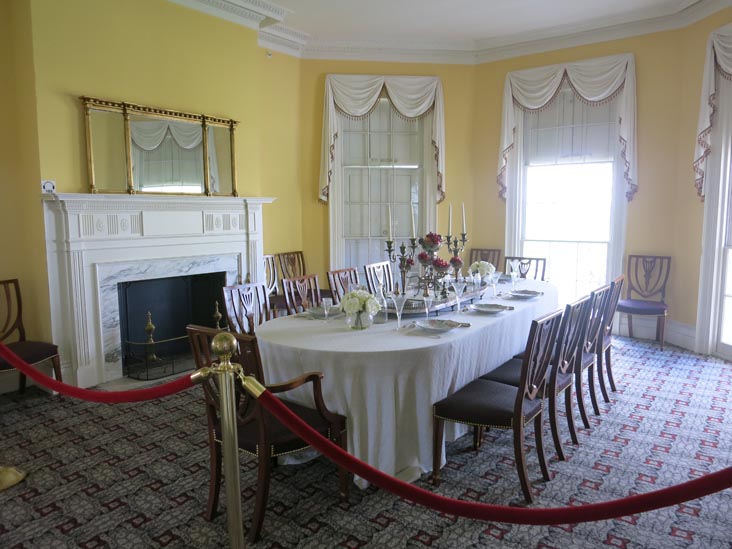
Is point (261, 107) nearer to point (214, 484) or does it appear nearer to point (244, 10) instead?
point (244, 10)

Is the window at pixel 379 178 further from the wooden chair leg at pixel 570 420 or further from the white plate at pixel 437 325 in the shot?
the wooden chair leg at pixel 570 420

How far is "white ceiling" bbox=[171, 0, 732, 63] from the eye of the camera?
5.52m

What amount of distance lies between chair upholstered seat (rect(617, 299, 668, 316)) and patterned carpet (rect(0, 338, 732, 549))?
54.3 inches

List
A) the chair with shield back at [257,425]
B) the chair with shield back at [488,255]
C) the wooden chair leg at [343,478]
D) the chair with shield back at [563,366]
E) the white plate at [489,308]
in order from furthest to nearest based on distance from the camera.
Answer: the chair with shield back at [488,255] → the white plate at [489,308] → the chair with shield back at [563,366] → the wooden chair leg at [343,478] → the chair with shield back at [257,425]

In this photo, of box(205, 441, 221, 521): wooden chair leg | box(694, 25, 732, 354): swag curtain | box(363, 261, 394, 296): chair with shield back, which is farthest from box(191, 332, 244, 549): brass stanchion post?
box(694, 25, 732, 354): swag curtain

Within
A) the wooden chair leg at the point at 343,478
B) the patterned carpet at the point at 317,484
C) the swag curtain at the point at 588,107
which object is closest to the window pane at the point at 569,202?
the swag curtain at the point at 588,107

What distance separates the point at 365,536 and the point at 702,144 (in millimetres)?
5115

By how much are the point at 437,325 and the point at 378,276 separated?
77.0 inches

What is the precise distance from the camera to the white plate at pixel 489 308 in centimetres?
380

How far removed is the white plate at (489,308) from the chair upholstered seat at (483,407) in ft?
2.90

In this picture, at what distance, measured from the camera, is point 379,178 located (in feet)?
23.1

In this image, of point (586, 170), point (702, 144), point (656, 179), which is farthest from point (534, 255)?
point (702, 144)

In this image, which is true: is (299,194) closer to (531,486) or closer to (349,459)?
(531,486)

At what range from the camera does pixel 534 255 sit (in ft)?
22.7
